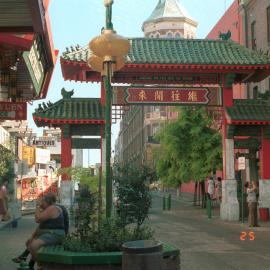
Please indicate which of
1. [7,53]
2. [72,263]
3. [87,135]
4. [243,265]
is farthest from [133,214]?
[87,135]

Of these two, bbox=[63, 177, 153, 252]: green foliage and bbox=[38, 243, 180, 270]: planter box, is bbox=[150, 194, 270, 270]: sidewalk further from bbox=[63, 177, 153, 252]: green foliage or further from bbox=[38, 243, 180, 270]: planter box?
bbox=[38, 243, 180, 270]: planter box

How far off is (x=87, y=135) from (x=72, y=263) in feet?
54.4

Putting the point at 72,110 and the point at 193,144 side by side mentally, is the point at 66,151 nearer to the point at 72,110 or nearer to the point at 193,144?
the point at 72,110

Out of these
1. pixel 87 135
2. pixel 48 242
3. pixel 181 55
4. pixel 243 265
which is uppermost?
pixel 181 55

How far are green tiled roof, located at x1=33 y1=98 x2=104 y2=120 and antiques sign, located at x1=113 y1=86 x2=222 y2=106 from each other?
3.58ft

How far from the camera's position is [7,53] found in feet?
39.0

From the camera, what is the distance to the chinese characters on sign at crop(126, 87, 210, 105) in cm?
2344

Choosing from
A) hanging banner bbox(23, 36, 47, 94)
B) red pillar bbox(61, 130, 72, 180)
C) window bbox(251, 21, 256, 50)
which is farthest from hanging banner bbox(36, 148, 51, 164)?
hanging banner bbox(23, 36, 47, 94)

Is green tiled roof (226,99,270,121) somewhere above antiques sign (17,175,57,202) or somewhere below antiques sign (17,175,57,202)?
above

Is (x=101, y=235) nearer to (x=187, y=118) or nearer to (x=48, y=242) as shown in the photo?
(x=48, y=242)

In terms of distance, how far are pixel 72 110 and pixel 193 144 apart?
1091 cm

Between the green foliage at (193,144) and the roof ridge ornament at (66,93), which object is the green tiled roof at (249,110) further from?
the green foliage at (193,144)

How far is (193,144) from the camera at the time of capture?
108 feet

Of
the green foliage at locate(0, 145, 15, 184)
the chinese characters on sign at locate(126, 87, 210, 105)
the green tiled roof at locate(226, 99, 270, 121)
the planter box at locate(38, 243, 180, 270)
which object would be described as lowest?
the planter box at locate(38, 243, 180, 270)
